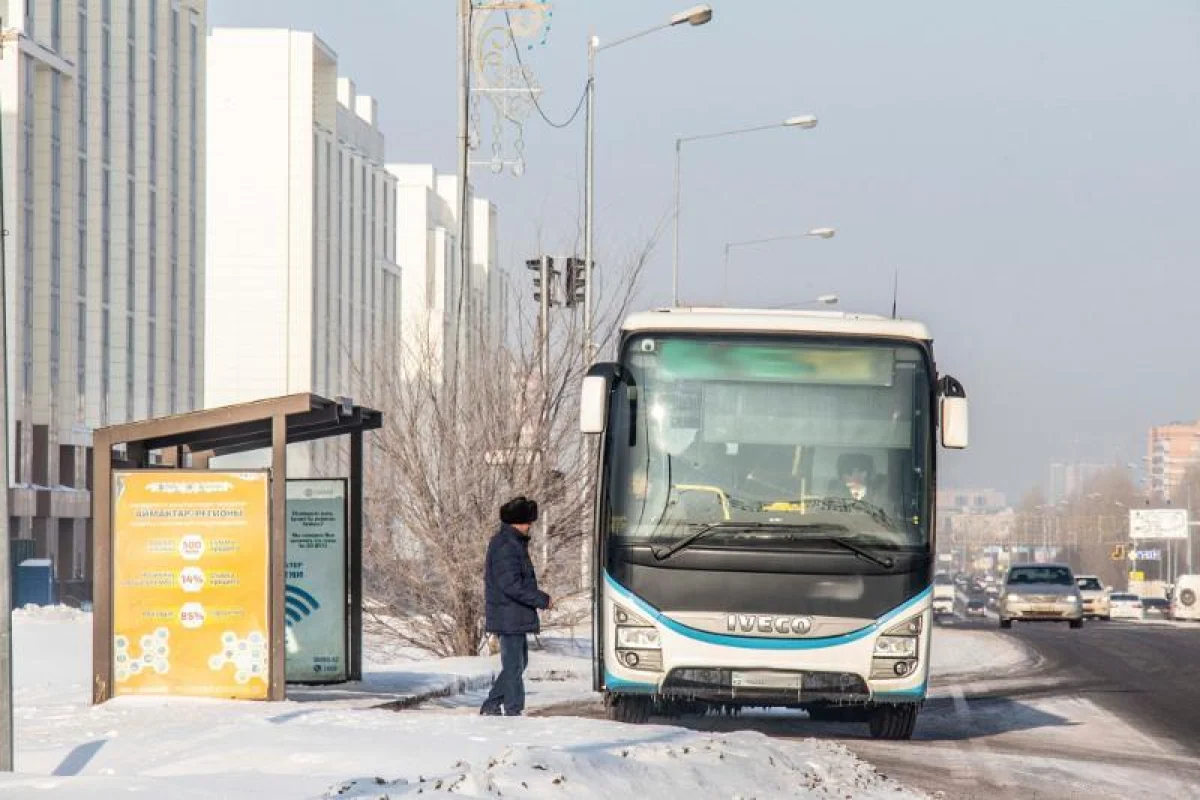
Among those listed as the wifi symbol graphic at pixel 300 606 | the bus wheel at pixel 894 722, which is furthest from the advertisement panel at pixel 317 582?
the bus wheel at pixel 894 722

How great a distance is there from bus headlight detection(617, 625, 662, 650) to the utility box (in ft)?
132

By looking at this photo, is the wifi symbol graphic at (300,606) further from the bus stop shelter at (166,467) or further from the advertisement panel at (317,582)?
the bus stop shelter at (166,467)

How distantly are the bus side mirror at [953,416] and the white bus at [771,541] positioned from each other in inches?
0.6

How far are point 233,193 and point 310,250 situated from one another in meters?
4.34

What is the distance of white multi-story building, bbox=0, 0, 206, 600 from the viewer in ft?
234

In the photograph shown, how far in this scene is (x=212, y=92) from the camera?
342ft

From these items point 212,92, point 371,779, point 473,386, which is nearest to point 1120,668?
point 473,386

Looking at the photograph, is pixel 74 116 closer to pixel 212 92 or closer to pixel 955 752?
pixel 212 92

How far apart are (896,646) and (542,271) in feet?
54.8

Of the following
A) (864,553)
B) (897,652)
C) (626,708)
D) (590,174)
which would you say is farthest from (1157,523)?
(864,553)

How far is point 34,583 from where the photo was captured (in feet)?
182

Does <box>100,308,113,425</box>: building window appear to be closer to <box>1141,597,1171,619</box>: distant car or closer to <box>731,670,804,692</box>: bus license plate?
<box>1141,597,1171,619</box>: distant car

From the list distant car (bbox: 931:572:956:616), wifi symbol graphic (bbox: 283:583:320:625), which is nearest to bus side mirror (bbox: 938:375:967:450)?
wifi symbol graphic (bbox: 283:583:320:625)

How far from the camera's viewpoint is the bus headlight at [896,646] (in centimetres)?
1644
